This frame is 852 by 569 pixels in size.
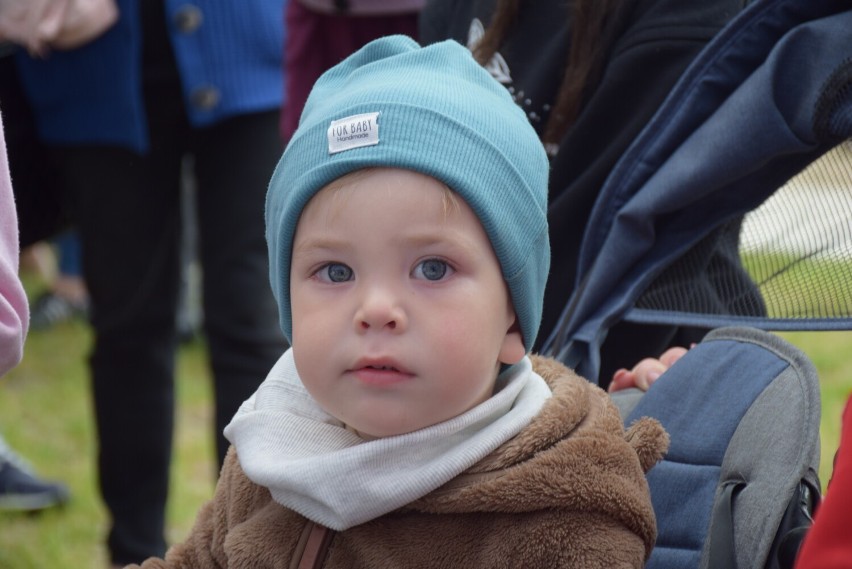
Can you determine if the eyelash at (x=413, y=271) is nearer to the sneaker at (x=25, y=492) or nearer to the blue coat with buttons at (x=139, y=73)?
the blue coat with buttons at (x=139, y=73)

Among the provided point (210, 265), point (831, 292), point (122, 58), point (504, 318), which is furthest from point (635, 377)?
point (122, 58)

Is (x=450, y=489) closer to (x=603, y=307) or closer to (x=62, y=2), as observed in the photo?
(x=603, y=307)

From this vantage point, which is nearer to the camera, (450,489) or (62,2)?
(450,489)

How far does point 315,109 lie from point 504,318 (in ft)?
1.09

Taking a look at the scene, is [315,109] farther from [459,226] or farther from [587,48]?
[587,48]

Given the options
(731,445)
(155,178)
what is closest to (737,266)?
(731,445)

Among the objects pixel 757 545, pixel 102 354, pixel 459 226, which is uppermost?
pixel 459 226

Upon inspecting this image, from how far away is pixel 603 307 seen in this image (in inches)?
71.4

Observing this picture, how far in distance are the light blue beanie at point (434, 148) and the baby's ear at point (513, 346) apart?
0.01 metres

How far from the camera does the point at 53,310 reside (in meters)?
5.29

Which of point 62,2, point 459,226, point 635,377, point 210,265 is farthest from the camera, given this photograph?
point 210,265

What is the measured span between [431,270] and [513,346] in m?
0.18

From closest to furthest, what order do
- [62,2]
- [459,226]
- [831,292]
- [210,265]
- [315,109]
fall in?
[459,226] < [315,109] < [831,292] < [62,2] < [210,265]

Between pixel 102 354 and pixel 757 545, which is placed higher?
pixel 757 545
